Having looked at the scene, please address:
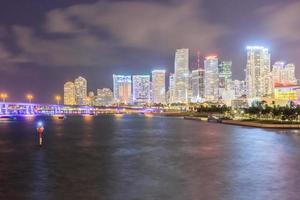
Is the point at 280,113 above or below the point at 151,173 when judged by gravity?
above

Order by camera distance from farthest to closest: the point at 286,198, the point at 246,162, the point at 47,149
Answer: the point at 47,149, the point at 246,162, the point at 286,198

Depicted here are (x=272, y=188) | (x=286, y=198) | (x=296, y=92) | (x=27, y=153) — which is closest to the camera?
(x=286, y=198)

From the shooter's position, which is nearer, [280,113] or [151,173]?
[151,173]

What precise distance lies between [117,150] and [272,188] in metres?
12.8

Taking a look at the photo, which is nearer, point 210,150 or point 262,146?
point 210,150

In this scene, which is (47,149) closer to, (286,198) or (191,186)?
(191,186)

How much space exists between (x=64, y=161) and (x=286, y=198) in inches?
440

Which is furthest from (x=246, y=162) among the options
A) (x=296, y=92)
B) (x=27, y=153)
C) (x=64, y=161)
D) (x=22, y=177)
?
(x=296, y=92)

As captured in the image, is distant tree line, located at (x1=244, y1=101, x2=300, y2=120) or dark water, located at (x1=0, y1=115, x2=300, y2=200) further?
distant tree line, located at (x1=244, y1=101, x2=300, y2=120)

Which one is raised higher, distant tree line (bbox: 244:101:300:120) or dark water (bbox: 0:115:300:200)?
distant tree line (bbox: 244:101:300:120)

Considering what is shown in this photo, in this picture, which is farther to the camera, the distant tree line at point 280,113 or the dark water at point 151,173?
the distant tree line at point 280,113

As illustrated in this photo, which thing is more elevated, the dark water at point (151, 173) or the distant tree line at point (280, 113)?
the distant tree line at point (280, 113)

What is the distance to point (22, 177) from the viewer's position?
616 inches

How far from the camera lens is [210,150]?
24656 mm
